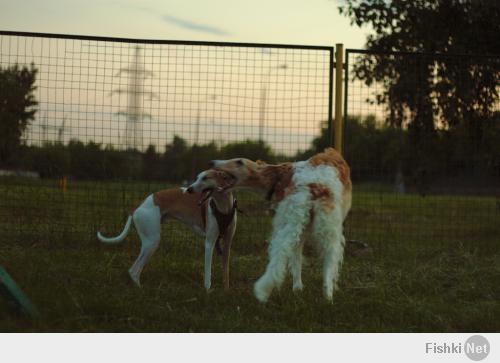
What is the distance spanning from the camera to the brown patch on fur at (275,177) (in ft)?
16.4

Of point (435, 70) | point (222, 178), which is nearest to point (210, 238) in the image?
point (222, 178)

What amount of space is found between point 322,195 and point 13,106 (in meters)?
4.10

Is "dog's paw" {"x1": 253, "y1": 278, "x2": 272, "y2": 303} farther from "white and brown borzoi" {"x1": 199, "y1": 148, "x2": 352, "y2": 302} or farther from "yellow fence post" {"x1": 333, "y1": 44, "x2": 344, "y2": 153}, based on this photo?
"yellow fence post" {"x1": 333, "y1": 44, "x2": 344, "y2": 153}

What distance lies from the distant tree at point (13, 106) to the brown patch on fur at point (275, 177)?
10.7 ft

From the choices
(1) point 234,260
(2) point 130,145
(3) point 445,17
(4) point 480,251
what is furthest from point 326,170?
(3) point 445,17

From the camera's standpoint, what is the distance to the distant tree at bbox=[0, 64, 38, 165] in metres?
6.93

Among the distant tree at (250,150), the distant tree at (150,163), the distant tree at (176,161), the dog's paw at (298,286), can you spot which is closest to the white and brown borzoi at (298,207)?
the dog's paw at (298,286)

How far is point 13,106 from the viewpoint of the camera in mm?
6973

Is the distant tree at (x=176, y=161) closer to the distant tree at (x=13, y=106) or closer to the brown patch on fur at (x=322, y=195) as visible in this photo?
the distant tree at (x=13, y=106)

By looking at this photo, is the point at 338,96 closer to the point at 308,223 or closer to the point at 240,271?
the point at 240,271

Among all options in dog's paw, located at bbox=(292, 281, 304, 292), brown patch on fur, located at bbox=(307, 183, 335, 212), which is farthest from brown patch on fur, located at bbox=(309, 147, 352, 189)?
dog's paw, located at bbox=(292, 281, 304, 292)

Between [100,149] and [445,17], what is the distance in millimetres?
5710

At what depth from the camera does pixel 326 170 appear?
196 inches
